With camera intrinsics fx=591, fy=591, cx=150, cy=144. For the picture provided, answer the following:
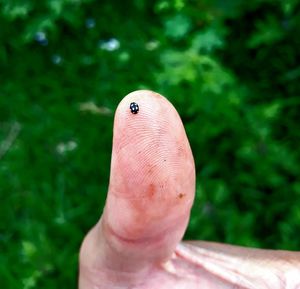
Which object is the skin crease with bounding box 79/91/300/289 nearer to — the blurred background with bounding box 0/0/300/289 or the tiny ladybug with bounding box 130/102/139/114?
the tiny ladybug with bounding box 130/102/139/114

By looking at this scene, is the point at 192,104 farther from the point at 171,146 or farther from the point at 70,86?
the point at 171,146

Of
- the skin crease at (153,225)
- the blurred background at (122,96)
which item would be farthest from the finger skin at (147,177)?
the blurred background at (122,96)

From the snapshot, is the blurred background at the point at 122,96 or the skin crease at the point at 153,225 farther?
the blurred background at the point at 122,96

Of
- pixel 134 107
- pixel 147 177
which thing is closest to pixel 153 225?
pixel 147 177

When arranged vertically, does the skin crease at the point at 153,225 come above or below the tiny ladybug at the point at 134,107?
below

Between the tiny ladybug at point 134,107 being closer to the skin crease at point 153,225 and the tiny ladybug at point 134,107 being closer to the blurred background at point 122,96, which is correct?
the skin crease at point 153,225

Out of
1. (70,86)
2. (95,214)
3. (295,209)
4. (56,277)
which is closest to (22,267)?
(56,277)

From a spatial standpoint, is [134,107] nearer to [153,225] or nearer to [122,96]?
[153,225]
